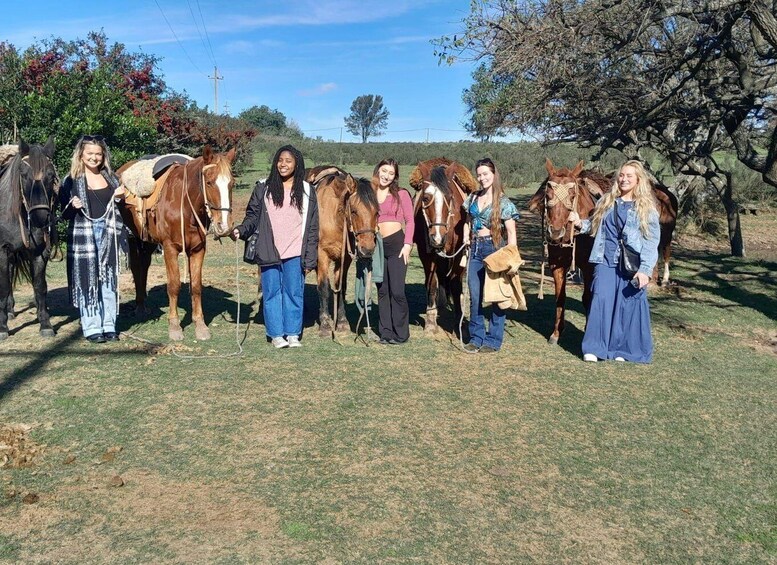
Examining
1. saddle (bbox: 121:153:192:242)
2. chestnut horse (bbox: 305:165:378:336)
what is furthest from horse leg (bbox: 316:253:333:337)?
saddle (bbox: 121:153:192:242)

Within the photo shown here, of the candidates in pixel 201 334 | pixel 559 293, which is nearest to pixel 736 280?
pixel 559 293

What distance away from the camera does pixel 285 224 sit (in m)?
6.78

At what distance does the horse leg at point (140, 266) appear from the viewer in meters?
8.20

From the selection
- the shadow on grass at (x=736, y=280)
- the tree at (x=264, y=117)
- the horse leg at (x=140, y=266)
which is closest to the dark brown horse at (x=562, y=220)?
the shadow on grass at (x=736, y=280)

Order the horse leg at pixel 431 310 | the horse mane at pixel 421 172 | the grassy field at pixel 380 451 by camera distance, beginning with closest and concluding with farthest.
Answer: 1. the grassy field at pixel 380 451
2. the horse mane at pixel 421 172
3. the horse leg at pixel 431 310

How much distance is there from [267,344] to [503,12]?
5.13 metres

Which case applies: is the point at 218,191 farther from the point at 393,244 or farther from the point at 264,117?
the point at 264,117

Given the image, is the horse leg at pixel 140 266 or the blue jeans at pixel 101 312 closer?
the blue jeans at pixel 101 312

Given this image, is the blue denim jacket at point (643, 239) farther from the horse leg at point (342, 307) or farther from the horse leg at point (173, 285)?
the horse leg at point (173, 285)

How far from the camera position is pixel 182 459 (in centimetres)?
442

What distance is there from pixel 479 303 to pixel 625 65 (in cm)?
578

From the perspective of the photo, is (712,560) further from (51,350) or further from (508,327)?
(51,350)

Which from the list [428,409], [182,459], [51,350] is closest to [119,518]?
[182,459]

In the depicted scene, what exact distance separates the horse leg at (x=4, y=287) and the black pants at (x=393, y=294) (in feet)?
13.2
